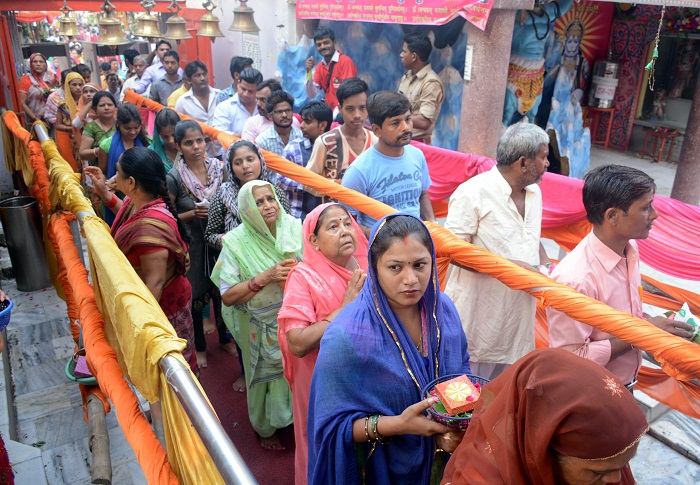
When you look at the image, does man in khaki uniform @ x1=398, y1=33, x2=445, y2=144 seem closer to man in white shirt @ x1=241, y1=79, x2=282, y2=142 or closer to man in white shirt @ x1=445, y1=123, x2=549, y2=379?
man in white shirt @ x1=241, y1=79, x2=282, y2=142

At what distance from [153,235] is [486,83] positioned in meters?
4.52

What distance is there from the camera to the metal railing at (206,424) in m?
1.32

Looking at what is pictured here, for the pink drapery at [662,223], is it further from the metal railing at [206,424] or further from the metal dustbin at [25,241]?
the metal dustbin at [25,241]

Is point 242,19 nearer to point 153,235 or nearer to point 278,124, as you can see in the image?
point 278,124

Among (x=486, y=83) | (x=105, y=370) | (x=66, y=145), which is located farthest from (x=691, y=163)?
(x=66, y=145)

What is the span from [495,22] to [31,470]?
18.5 ft

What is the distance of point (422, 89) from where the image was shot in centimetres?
620

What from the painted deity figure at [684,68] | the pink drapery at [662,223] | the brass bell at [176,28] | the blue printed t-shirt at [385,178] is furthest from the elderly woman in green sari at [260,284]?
the painted deity figure at [684,68]

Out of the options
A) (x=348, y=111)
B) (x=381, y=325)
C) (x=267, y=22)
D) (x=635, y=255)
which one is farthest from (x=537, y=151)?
(x=267, y=22)

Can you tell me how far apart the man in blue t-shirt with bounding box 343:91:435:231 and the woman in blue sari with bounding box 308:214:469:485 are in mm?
1582

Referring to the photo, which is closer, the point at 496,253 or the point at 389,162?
the point at 496,253

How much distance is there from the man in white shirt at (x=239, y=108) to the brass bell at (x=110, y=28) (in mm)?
1506

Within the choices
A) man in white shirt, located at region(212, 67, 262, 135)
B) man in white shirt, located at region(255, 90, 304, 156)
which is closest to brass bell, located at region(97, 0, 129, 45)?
Answer: man in white shirt, located at region(212, 67, 262, 135)

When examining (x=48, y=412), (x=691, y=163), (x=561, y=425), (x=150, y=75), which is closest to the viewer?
(x=561, y=425)
